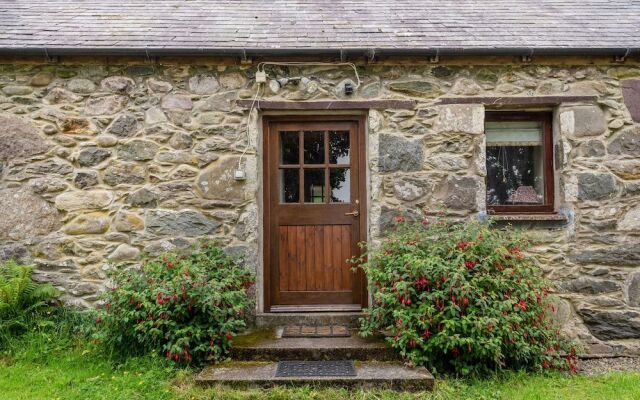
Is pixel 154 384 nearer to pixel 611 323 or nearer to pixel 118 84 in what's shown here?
pixel 118 84

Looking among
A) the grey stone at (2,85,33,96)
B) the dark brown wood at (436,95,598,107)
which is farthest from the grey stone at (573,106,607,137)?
the grey stone at (2,85,33,96)

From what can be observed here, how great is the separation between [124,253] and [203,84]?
1.96m

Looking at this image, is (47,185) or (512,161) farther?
(512,161)

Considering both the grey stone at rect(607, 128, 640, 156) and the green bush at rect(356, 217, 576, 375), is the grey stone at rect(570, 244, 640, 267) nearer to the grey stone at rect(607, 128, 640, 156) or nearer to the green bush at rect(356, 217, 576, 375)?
the green bush at rect(356, 217, 576, 375)

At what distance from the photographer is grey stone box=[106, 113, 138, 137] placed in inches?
176

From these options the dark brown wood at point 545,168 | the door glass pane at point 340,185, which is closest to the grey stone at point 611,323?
the dark brown wood at point 545,168

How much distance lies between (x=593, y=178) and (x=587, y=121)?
2.01ft

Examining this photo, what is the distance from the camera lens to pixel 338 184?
4.70 metres

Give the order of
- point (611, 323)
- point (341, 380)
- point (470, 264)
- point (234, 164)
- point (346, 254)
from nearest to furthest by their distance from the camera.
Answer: point (341, 380)
point (470, 264)
point (611, 323)
point (234, 164)
point (346, 254)

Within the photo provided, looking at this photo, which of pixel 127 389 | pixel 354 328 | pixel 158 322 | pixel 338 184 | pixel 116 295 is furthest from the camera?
pixel 338 184

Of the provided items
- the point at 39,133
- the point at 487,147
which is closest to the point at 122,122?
the point at 39,133

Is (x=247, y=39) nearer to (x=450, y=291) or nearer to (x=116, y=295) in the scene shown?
(x=116, y=295)

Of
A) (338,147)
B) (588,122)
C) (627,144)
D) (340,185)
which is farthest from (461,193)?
(627,144)

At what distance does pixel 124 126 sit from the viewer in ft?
14.7
